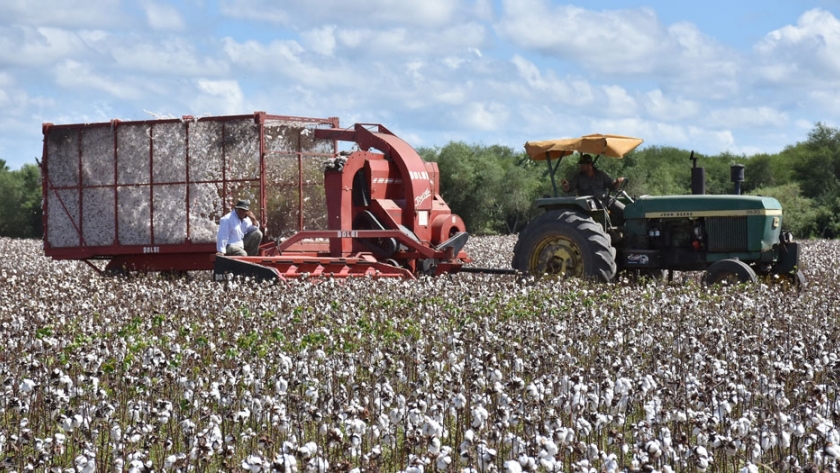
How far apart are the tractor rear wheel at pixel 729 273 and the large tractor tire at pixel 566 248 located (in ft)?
4.49

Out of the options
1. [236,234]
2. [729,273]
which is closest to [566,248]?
[729,273]

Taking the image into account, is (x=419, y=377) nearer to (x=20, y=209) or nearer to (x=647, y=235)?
(x=647, y=235)

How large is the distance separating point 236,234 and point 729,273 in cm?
803

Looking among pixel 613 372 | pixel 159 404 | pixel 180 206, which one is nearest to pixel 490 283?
pixel 180 206

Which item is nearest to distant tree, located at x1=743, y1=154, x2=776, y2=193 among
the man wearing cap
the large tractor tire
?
the man wearing cap

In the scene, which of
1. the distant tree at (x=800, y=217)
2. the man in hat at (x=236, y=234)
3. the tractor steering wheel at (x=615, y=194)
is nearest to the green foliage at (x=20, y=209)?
the distant tree at (x=800, y=217)

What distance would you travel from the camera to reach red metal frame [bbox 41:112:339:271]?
20938mm

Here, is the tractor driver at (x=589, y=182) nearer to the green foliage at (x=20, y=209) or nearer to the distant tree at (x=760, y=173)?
the green foliage at (x=20, y=209)

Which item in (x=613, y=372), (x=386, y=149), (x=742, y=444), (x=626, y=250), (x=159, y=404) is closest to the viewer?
(x=742, y=444)

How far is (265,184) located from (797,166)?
52498 millimetres

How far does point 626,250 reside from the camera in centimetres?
1753

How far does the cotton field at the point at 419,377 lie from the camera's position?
6.27 m

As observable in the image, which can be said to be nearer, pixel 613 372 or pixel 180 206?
pixel 613 372

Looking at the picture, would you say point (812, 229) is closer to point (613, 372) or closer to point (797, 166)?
point (797, 166)
